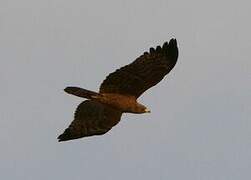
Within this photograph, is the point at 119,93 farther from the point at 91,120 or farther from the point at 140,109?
the point at 91,120

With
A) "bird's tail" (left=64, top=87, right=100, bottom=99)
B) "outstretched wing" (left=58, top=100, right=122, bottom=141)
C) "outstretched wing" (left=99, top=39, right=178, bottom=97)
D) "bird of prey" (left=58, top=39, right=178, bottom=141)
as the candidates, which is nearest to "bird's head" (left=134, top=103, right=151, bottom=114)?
"bird of prey" (left=58, top=39, right=178, bottom=141)

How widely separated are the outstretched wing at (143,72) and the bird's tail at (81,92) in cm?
22

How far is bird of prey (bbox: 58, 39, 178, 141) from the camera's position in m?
14.8

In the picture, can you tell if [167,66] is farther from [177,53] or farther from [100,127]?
[100,127]

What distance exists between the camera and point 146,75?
1515 centimetres

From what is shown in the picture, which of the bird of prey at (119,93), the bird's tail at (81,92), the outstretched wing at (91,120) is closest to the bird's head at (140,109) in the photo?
the bird of prey at (119,93)

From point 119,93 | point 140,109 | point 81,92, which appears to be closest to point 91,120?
point 81,92

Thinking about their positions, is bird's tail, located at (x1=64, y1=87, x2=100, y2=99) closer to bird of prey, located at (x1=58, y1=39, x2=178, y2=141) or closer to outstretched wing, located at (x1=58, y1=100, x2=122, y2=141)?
bird of prey, located at (x1=58, y1=39, x2=178, y2=141)

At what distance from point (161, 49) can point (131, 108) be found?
1.75 metres

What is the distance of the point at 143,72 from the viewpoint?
1511 centimetres

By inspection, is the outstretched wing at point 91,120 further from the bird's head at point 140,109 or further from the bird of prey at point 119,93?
the bird's head at point 140,109

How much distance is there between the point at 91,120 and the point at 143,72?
1812 millimetres

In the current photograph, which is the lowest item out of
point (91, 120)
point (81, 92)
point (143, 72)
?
point (91, 120)

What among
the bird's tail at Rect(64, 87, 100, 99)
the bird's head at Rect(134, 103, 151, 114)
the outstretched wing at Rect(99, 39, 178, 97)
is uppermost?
the outstretched wing at Rect(99, 39, 178, 97)
